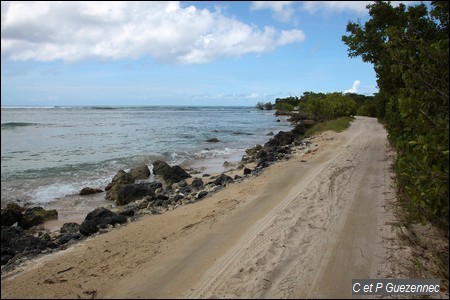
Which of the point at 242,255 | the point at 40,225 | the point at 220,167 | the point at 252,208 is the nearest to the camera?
the point at 242,255

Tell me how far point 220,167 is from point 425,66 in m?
14.8

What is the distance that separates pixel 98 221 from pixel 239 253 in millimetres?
4370

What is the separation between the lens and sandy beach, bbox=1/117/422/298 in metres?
4.74

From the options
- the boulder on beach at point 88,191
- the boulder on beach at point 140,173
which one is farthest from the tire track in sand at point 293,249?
the boulder on beach at point 140,173

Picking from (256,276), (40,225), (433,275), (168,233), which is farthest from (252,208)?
(40,225)

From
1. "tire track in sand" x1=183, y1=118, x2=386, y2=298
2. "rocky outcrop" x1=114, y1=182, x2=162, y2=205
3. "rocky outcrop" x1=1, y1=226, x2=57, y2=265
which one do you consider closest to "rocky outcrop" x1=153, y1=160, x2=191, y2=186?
"rocky outcrop" x1=114, y1=182, x2=162, y2=205

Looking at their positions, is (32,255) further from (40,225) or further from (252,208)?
(252,208)

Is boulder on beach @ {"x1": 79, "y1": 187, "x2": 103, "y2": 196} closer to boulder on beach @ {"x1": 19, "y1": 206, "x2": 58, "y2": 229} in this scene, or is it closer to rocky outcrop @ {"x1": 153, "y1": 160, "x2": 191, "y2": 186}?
boulder on beach @ {"x1": 19, "y1": 206, "x2": 58, "y2": 229}

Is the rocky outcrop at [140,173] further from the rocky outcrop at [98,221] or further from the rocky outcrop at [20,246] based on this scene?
the rocky outcrop at [20,246]

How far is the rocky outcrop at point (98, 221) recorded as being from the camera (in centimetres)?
811

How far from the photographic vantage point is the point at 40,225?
33.0 feet

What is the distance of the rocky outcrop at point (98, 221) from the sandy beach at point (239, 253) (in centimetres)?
49

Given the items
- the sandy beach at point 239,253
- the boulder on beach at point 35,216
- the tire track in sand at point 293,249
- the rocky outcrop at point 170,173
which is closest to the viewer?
the tire track in sand at point 293,249

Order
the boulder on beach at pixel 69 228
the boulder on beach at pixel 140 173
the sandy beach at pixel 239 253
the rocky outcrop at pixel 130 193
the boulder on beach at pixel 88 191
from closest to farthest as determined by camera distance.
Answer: the sandy beach at pixel 239 253 < the boulder on beach at pixel 69 228 < the rocky outcrop at pixel 130 193 < the boulder on beach at pixel 88 191 < the boulder on beach at pixel 140 173
